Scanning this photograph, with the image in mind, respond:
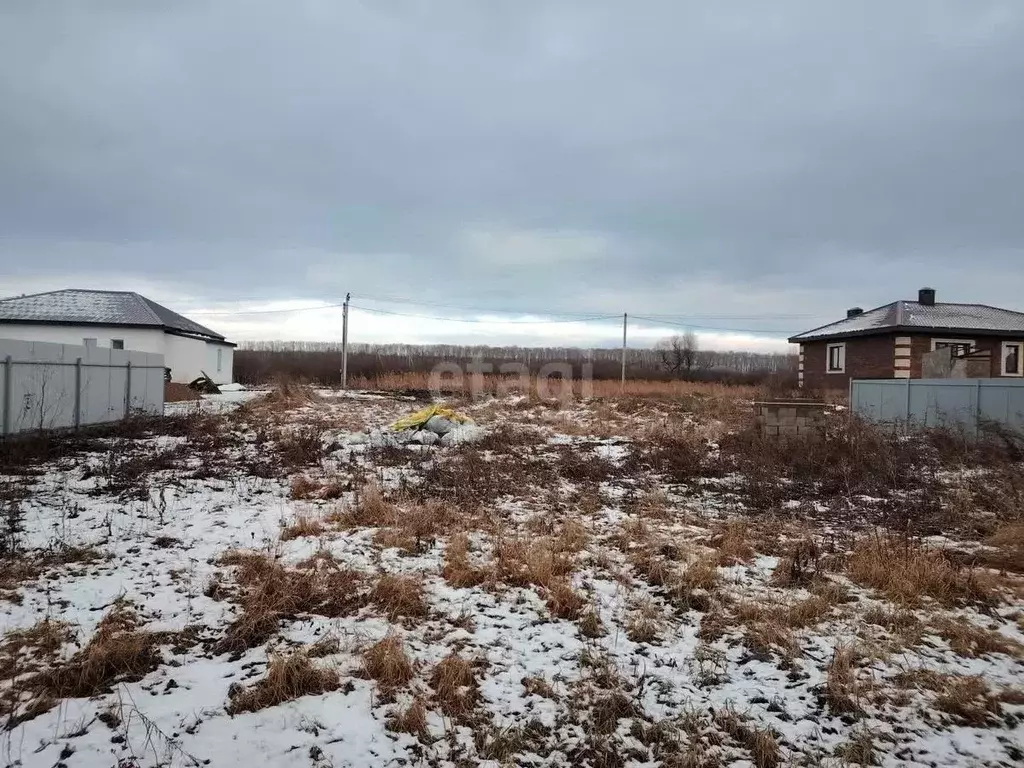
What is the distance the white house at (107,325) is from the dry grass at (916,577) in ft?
84.5

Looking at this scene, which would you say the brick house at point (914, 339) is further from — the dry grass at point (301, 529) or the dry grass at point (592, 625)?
the dry grass at point (301, 529)

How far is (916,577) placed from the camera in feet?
14.1

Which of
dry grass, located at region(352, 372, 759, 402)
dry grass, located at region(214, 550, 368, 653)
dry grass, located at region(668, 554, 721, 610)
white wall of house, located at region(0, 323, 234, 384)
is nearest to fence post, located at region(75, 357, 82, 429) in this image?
dry grass, located at region(214, 550, 368, 653)

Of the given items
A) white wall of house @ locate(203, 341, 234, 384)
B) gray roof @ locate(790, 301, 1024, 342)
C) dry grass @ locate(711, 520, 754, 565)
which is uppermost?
gray roof @ locate(790, 301, 1024, 342)

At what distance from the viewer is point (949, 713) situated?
2.82 metres

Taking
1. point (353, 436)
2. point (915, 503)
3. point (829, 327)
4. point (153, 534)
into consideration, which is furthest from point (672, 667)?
point (829, 327)

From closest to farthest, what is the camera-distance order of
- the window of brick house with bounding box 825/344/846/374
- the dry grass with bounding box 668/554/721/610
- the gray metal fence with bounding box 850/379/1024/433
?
the dry grass with bounding box 668/554/721/610 < the gray metal fence with bounding box 850/379/1024/433 < the window of brick house with bounding box 825/344/846/374

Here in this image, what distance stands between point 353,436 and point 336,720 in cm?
920

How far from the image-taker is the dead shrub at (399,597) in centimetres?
384

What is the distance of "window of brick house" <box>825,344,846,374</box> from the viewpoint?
24.5 m

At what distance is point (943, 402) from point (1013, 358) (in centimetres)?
1376

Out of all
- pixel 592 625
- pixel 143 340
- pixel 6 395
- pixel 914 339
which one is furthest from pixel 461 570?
pixel 143 340

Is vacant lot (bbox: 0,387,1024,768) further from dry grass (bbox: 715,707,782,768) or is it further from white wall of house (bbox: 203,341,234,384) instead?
white wall of house (bbox: 203,341,234,384)

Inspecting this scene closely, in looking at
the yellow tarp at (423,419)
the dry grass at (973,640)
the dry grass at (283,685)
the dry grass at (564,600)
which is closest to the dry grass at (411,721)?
the dry grass at (283,685)
